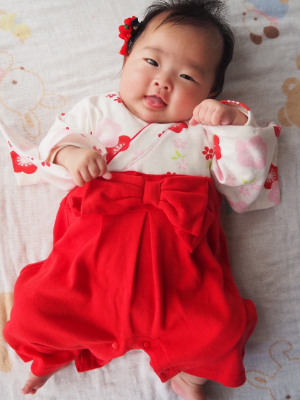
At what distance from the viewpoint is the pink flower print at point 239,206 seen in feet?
3.99

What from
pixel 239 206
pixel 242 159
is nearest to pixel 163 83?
pixel 242 159

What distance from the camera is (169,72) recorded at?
1.12 metres

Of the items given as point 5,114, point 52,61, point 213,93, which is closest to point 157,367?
point 213,93

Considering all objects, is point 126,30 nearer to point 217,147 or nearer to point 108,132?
point 108,132

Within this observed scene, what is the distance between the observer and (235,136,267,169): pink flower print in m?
1.07

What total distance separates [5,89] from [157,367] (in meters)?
1.06

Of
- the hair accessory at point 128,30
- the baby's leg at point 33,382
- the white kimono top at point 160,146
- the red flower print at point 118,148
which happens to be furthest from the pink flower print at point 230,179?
the baby's leg at point 33,382

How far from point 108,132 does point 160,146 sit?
0.17m

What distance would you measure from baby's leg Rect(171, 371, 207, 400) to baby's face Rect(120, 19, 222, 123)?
0.79 metres

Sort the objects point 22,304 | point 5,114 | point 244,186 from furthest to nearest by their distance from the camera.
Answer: point 5,114
point 244,186
point 22,304

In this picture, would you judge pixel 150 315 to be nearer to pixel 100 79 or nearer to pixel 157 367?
pixel 157 367

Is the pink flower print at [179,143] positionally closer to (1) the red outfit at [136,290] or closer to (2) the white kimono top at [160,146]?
(2) the white kimono top at [160,146]

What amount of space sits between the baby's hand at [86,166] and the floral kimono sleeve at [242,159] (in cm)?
34

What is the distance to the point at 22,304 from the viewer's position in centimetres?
105
